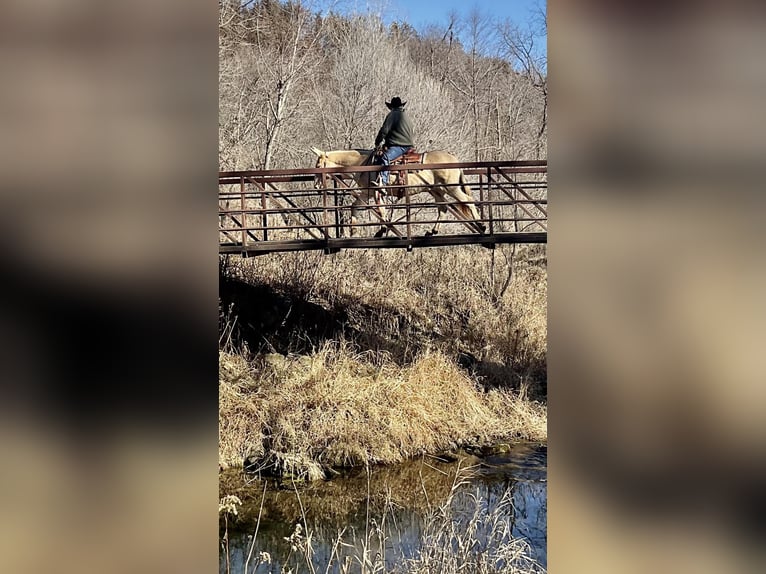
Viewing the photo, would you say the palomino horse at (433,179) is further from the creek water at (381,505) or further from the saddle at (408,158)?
the creek water at (381,505)

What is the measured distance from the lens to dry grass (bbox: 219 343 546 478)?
1029cm

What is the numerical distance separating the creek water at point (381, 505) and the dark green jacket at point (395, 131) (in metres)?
4.80

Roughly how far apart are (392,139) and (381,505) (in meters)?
5.40

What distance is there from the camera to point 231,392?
10.8 m

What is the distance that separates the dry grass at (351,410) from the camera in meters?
10.3

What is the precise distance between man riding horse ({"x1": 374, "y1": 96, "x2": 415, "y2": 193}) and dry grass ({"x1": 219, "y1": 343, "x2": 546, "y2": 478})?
2.96 metres
